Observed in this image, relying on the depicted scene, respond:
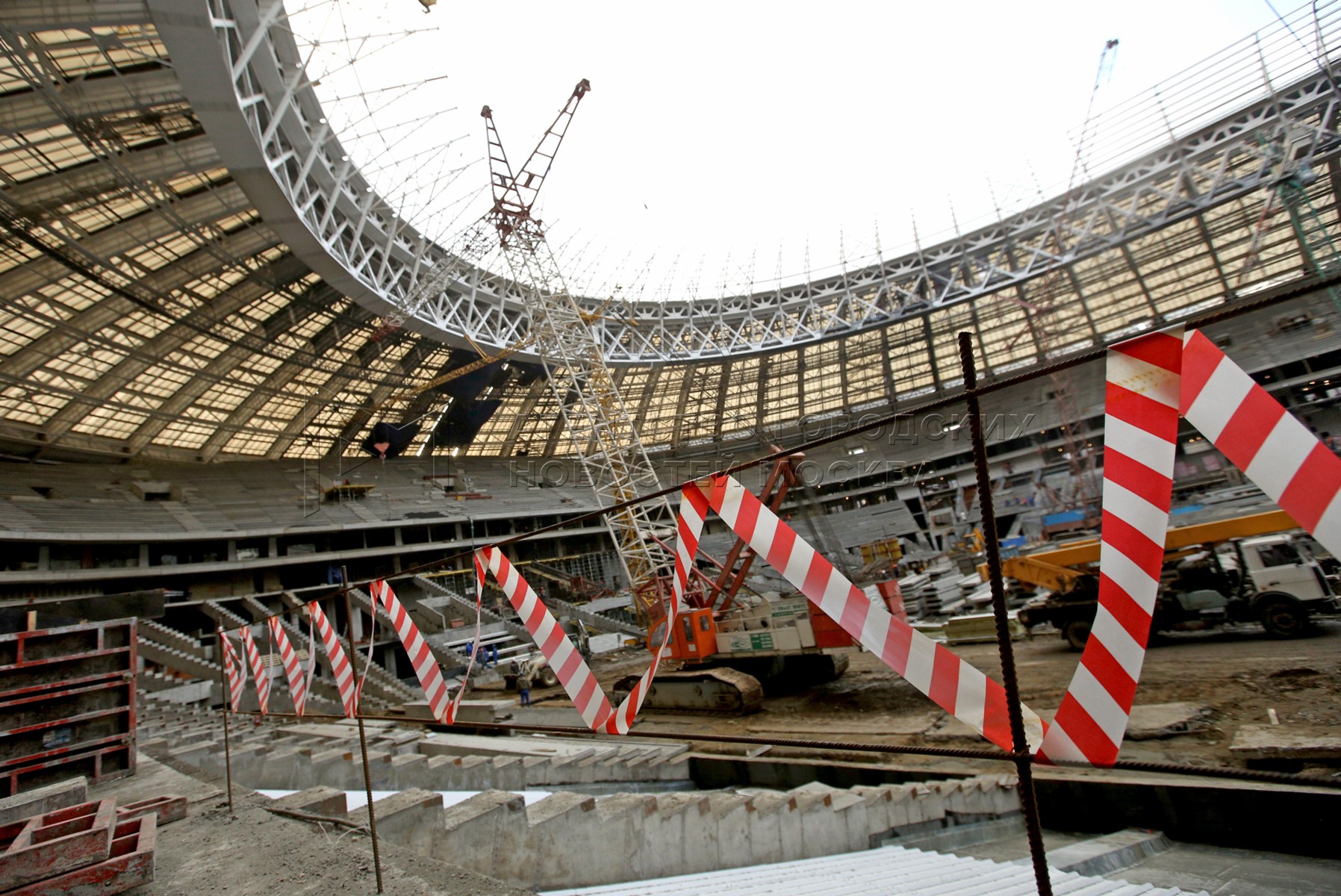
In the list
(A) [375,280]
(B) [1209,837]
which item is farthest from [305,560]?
(B) [1209,837]

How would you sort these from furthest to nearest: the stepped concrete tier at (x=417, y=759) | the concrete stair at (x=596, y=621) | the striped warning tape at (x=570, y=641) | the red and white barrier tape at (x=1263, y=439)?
1. the concrete stair at (x=596, y=621)
2. the stepped concrete tier at (x=417, y=759)
3. the striped warning tape at (x=570, y=641)
4. the red and white barrier tape at (x=1263, y=439)

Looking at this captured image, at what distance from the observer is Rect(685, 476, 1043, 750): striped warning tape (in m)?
2.56

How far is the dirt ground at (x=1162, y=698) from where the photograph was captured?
8039 millimetres

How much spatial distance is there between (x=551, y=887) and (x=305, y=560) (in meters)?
34.4

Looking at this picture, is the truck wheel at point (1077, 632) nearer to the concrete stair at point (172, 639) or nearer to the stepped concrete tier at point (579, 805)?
the stepped concrete tier at point (579, 805)

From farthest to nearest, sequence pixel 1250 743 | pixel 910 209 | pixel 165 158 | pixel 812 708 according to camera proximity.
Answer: pixel 910 209, pixel 165 158, pixel 812 708, pixel 1250 743

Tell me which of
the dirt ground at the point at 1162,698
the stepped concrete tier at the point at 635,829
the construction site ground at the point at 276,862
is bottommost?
the dirt ground at the point at 1162,698

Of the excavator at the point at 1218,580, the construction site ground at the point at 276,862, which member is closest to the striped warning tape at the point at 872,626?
the construction site ground at the point at 276,862

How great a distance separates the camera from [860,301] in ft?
129

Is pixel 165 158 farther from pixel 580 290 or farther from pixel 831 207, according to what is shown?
pixel 831 207

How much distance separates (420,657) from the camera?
6.36 meters

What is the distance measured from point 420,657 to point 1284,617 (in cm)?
1549

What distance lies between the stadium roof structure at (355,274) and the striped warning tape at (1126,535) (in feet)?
56.0

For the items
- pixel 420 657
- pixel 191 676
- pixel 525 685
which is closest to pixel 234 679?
pixel 525 685
